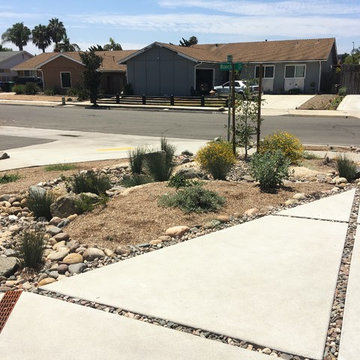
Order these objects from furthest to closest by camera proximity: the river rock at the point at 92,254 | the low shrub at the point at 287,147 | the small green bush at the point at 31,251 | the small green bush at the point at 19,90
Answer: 1. the small green bush at the point at 19,90
2. the low shrub at the point at 287,147
3. the river rock at the point at 92,254
4. the small green bush at the point at 31,251

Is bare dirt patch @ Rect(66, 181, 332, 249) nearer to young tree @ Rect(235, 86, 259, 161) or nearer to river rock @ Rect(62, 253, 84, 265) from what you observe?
river rock @ Rect(62, 253, 84, 265)

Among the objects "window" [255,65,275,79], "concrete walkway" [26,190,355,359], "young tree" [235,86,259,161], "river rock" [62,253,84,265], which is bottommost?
"river rock" [62,253,84,265]

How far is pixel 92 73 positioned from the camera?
1372 inches

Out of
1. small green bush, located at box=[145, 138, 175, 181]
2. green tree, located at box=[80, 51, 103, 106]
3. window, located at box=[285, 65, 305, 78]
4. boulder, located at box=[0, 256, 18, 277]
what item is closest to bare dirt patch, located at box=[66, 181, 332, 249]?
small green bush, located at box=[145, 138, 175, 181]

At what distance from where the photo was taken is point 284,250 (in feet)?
15.9

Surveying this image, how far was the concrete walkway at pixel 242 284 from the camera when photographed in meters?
3.39

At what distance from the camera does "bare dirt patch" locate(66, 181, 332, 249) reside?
5445mm

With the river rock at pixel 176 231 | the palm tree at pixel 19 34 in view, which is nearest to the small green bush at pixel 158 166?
the river rock at pixel 176 231

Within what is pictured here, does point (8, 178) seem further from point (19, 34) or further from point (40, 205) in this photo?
point (19, 34)

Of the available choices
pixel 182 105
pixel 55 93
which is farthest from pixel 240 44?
pixel 55 93

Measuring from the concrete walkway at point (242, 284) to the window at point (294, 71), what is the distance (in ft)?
123

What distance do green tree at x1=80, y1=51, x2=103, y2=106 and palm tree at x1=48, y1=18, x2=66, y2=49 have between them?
69.4 metres

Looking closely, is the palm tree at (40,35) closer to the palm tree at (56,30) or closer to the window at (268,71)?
the palm tree at (56,30)

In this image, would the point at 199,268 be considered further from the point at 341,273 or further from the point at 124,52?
the point at 124,52
